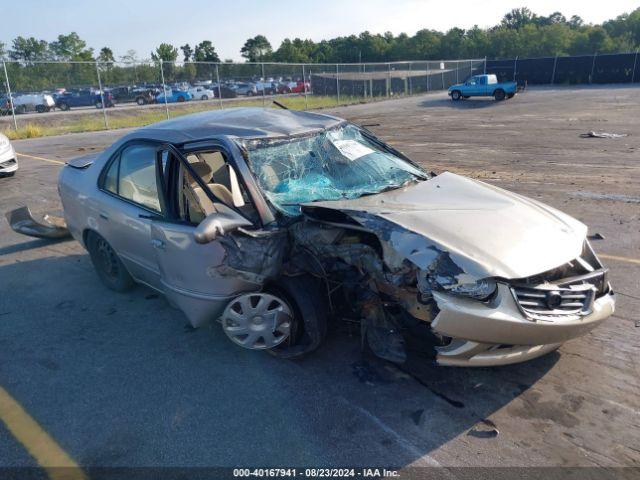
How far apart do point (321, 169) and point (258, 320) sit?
1344mm

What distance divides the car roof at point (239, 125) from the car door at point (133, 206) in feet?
0.61

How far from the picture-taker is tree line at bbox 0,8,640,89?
24.8 meters

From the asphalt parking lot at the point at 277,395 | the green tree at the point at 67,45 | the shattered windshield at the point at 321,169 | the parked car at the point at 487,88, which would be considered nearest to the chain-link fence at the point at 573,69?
the parked car at the point at 487,88

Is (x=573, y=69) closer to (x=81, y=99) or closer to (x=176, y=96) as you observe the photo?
(x=176, y=96)

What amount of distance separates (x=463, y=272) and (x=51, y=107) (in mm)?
32346

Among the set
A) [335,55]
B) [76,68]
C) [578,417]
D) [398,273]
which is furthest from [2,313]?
[335,55]

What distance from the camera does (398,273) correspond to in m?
3.06

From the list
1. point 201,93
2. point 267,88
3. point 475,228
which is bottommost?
point 201,93

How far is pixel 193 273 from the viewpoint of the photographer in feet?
11.8

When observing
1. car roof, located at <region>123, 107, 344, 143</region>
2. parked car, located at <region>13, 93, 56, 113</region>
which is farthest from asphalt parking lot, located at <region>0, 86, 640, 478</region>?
parked car, located at <region>13, 93, 56, 113</region>

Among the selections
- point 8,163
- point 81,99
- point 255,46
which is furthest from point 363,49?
point 8,163

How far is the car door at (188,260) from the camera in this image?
137 inches

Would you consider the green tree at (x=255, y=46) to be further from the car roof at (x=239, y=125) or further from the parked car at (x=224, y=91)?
the car roof at (x=239, y=125)

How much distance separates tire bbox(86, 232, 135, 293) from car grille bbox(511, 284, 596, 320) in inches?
136
